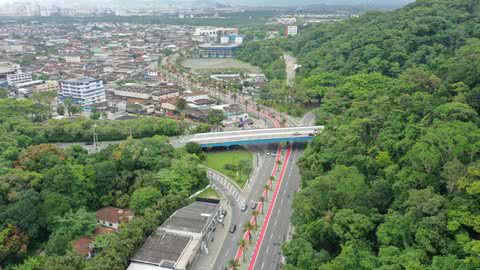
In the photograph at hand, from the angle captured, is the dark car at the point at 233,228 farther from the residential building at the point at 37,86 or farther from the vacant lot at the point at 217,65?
the vacant lot at the point at 217,65

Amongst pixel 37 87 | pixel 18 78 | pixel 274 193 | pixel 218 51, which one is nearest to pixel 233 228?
pixel 274 193

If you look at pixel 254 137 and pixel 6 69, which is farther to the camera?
pixel 6 69

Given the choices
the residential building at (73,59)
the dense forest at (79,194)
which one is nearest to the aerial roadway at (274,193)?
the dense forest at (79,194)

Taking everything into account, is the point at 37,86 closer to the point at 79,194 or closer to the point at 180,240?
the point at 79,194

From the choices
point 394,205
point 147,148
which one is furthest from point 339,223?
point 147,148

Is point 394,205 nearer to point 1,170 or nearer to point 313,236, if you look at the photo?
point 313,236

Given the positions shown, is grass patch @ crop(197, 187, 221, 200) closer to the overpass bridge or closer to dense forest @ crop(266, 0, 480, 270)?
dense forest @ crop(266, 0, 480, 270)

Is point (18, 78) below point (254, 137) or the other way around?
the other way around
